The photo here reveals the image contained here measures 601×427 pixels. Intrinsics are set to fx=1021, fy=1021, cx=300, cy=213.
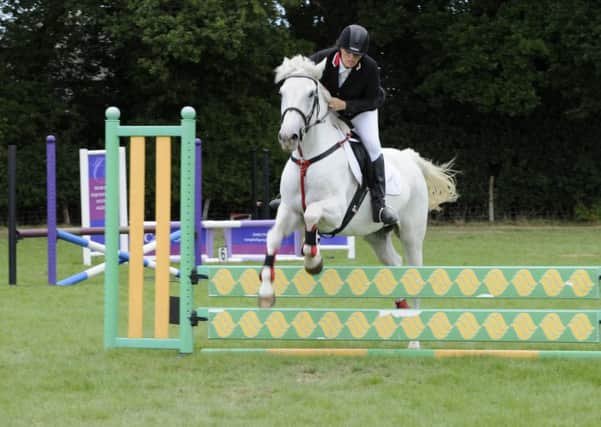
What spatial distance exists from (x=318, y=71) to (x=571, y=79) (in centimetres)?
1743

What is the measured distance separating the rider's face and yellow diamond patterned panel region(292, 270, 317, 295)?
4.16 ft

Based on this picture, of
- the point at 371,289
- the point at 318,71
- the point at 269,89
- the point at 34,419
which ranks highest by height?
the point at 269,89

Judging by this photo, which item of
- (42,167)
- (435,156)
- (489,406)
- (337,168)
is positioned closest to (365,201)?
(337,168)

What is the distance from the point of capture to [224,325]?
19.2ft

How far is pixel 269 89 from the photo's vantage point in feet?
77.2

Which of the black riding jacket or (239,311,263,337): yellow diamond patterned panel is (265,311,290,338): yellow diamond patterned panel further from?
the black riding jacket

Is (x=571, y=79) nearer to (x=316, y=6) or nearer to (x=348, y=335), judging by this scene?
(x=316, y=6)

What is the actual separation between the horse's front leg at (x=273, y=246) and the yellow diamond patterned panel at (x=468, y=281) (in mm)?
1032

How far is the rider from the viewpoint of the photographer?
19.5 feet

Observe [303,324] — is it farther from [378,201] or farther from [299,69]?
[299,69]

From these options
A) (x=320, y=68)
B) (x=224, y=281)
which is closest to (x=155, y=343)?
(x=224, y=281)

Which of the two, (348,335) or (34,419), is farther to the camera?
(348,335)

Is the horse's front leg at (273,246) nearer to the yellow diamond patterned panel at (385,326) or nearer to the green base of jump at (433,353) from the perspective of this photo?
the green base of jump at (433,353)

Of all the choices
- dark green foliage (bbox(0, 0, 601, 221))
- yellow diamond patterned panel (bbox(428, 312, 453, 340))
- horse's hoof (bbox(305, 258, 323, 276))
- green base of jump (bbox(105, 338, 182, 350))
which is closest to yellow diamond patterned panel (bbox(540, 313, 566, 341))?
yellow diamond patterned panel (bbox(428, 312, 453, 340))
